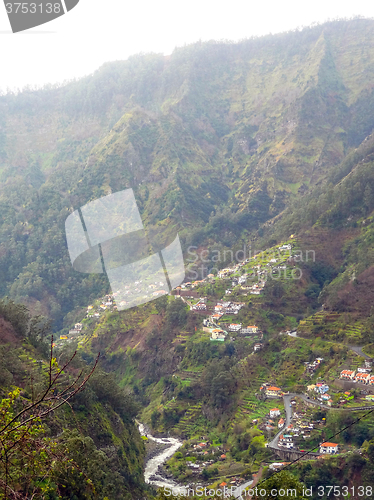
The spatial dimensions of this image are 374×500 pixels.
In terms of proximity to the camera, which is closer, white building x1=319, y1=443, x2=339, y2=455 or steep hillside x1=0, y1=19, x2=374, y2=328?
white building x1=319, y1=443, x2=339, y2=455

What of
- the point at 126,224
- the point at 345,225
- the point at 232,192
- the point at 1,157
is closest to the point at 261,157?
the point at 232,192

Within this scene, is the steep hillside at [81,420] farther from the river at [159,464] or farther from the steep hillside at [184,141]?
the steep hillside at [184,141]

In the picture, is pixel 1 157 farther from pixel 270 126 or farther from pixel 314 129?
pixel 314 129

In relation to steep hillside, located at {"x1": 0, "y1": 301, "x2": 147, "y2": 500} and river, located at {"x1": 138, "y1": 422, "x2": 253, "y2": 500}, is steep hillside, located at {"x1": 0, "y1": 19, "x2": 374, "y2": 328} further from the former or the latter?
steep hillside, located at {"x1": 0, "y1": 301, "x2": 147, "y2": 500}

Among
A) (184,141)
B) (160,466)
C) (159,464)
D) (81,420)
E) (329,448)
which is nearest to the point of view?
(81,420)

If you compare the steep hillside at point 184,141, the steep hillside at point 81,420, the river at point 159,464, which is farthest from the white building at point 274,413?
the steep hillside at point 184,141

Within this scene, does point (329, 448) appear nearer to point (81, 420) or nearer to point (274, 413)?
point (274, 413)

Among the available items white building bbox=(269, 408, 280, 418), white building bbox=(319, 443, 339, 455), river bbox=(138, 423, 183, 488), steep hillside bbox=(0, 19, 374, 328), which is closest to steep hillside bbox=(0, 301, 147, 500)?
river bbox=(138, 423, 183, 488)

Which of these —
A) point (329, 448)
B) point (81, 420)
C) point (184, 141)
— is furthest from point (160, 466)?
point (184, 141)
